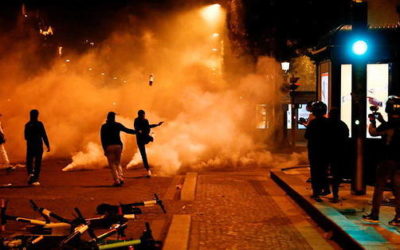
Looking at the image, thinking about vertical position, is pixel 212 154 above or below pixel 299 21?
below

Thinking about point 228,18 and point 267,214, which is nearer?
point 267,214

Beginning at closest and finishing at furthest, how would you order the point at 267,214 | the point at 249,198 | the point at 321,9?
the point at 267,214 < the point at 249,198 < the point at 321,9

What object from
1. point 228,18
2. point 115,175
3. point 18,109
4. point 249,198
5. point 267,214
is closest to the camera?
point 267,214

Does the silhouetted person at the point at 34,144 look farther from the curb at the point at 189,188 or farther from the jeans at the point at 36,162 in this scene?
the curb at the point at 189,188

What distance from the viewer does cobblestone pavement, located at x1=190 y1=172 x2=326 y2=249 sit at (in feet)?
23.5

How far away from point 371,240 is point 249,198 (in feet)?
14.7

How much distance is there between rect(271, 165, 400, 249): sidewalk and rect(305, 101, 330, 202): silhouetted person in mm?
333

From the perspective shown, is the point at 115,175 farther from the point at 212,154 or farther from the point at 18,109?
the point at 18,109

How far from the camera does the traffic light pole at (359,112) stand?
9.61 metres

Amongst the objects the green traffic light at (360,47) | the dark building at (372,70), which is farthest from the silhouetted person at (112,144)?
the green traffic light at (360,47)

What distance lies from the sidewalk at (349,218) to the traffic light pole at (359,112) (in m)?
0.71

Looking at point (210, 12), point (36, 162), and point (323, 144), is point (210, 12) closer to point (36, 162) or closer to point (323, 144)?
point (36, 162)

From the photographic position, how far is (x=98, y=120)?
83.0ft

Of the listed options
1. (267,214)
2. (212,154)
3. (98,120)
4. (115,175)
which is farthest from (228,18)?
(267,214)
